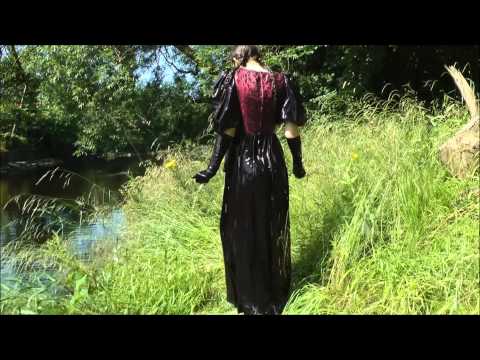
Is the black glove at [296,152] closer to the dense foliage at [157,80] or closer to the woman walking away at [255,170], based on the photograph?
the woman walking away at [255,170]

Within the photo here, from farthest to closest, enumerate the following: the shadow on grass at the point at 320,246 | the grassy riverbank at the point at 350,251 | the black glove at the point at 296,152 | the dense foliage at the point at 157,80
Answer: the dense foliage at the point at 157,80 < the shadow on grass at the point at 320,246 < the black glove at the point at 296,152 < the grassy riverbank at the point at 350,251

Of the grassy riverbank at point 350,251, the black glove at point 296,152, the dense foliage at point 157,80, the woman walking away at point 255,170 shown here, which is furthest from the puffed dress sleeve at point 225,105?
the dense foliage at point 157,80

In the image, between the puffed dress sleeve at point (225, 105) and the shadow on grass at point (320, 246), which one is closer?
the puffed dress sleeve at point (225, 105)

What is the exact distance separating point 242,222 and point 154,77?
30.6 feet

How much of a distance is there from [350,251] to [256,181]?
735 mm

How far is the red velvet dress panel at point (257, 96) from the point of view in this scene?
114 inches

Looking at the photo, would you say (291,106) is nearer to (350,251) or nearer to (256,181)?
(256,181)

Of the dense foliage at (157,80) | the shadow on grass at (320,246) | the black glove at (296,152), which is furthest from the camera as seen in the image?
the dense foliage at (157,80)

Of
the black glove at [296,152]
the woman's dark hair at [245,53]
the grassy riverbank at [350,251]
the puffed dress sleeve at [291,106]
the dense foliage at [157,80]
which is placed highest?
the dense foliage at [157,80]

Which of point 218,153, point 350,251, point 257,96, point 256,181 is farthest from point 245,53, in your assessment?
point 350,251

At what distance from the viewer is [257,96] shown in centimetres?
289

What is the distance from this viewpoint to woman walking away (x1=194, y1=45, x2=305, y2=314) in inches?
115

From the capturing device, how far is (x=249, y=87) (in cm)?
288

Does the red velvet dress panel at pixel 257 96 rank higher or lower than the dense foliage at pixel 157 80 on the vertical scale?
lower
